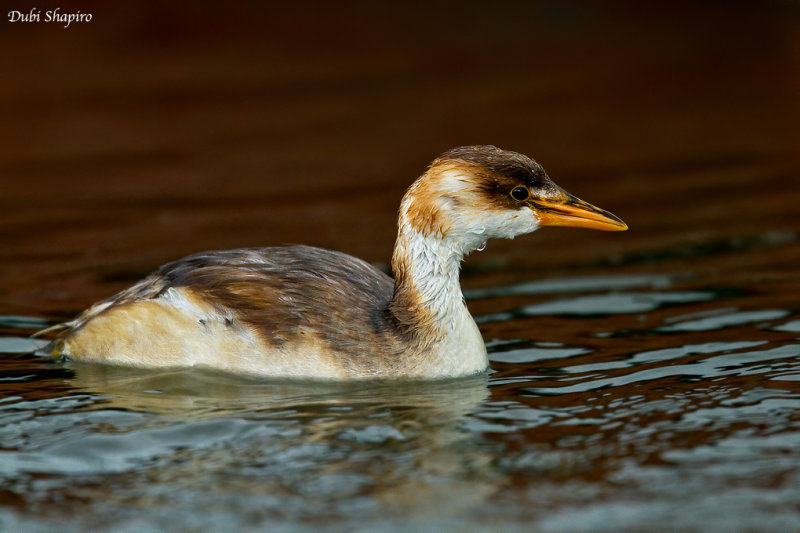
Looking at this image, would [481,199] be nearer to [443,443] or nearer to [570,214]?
[570,214]

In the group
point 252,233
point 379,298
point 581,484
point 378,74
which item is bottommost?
point 581,484

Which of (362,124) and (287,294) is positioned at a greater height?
(362,124)

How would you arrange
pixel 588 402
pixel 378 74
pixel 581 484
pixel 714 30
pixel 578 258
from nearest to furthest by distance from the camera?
pixel 581 484, pixel 588 402, pixel 578 258, pixel 378 74, pixel 714 30

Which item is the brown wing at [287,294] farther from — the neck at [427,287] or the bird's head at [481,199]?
the bird's head at [481,199]

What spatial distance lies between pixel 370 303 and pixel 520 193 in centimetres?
128

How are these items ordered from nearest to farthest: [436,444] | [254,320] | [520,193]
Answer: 1. [436,444]
2. [254,320]
3. [520,193]

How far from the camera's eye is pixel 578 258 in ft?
39.2

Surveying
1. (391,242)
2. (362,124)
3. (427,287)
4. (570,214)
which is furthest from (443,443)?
(362,124)

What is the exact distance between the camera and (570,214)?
859 cm

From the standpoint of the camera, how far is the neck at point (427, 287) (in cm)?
842

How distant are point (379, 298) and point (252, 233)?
4089mm

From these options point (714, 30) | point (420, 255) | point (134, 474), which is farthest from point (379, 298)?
point (714, 30)

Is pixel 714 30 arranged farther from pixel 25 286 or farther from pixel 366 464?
pixel 366 464

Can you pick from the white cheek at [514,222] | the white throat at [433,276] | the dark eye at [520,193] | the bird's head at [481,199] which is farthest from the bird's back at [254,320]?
the dark eye at [520,193]
